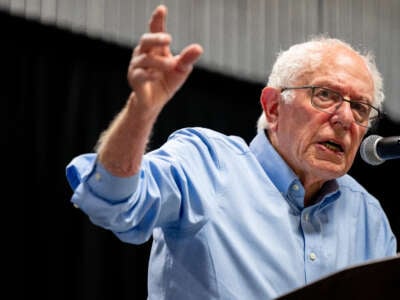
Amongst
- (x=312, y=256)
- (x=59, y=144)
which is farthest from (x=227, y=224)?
(x=59, y=144)

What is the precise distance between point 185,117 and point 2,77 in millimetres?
943

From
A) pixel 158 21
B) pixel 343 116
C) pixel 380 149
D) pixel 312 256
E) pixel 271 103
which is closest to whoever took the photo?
pixel 158 21

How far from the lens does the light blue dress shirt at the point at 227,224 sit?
164cm

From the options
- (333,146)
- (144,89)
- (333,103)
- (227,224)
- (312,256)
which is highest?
(144,89)

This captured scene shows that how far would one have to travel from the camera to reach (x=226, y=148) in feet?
6.17

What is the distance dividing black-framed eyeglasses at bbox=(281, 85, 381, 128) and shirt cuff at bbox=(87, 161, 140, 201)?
79cm

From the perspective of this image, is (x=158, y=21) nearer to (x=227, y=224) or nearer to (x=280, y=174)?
(x=227, y=224)

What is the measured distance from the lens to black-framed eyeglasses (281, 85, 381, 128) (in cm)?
198

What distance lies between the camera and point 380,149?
171 centimetres

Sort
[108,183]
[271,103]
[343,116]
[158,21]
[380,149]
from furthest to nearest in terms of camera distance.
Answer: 1. [271,103]
2. [343,116]
3. [380,149]
4. [108,183]
5. [158,21]

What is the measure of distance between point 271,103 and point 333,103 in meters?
0.21

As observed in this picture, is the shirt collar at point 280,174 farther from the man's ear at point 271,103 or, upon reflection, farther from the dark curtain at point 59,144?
the dark curtain at point 59,144

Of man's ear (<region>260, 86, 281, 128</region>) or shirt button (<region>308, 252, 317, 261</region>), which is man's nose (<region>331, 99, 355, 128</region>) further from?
shirt button (<region>308, 252, 317, 261</region>)

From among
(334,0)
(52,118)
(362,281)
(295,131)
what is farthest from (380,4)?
(362,281)
